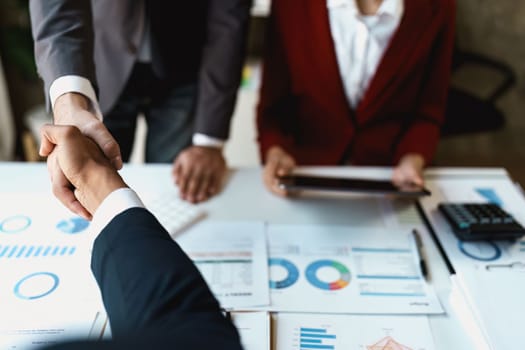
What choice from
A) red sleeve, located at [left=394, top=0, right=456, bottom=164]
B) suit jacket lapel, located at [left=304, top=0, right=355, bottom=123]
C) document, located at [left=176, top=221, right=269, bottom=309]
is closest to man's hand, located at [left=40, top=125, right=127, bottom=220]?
document, located at [left=176, top=221, right=269, bottom=309]

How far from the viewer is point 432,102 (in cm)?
110

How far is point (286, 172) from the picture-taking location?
3.14ft

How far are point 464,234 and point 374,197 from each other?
0.20 metres

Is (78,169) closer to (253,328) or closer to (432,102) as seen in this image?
(253,328)

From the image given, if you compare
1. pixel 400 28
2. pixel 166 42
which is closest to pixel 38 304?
pixel 166 42

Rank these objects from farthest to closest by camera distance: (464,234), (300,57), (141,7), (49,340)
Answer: (300,57) → (141,7) → (464,234) → (49,340)

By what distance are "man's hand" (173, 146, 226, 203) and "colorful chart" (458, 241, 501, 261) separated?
465 millimetres

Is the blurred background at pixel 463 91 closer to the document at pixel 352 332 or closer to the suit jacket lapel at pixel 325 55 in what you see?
the suit jacket lapel at pixel 325 55

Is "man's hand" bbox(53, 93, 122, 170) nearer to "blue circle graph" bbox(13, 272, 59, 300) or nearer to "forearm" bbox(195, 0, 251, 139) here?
"blue circle graph" bbox(13, 272, 59, 300)

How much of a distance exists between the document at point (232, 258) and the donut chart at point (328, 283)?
7 centimetres

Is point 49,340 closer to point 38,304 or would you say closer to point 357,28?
point 38,304

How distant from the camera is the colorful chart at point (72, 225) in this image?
2.61 feet

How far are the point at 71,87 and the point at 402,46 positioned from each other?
66 centimetres

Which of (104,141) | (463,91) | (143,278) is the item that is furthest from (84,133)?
(463,91)
